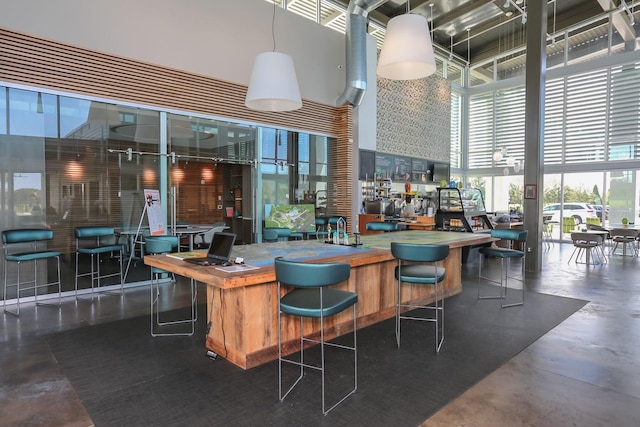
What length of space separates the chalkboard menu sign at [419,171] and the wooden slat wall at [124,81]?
A: 4608mm

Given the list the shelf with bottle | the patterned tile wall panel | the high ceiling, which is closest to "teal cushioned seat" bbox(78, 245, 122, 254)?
the shelf with bottle

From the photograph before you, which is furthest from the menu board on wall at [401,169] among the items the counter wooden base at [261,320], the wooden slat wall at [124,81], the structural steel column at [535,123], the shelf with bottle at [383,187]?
the counter wooden base at [261,320]

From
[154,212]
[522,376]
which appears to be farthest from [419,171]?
[522,376]

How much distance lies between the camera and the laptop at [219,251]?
3.06 metres

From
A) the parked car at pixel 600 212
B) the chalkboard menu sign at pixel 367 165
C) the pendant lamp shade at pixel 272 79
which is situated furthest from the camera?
the parked car at pixel 600 212

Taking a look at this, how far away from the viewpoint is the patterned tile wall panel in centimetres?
1080

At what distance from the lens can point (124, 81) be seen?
5551mm

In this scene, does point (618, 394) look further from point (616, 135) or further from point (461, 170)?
point (461, 170)

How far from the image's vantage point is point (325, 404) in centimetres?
246

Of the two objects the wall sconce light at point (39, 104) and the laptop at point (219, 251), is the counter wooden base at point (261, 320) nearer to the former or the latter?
the laptop at point (219, 251)

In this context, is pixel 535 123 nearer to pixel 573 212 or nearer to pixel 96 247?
pixel 573 212

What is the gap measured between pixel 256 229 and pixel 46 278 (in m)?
3.52

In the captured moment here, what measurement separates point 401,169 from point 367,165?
2.18 metres

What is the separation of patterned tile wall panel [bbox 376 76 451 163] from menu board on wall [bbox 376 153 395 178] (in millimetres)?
216
